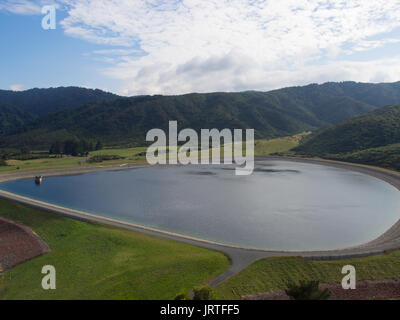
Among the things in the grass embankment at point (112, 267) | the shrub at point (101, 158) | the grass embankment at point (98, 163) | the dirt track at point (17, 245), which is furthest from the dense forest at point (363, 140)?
the dirt track at point (17, 245)

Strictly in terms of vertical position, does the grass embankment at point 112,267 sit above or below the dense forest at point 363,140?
below

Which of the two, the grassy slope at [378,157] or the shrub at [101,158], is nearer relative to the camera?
the grassy slope at [378,157]

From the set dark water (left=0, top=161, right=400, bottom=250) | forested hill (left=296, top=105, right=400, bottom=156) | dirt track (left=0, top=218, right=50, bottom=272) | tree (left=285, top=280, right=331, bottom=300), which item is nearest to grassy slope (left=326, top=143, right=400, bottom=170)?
forested hill (left=296, top=105, right=400, bottom=156)

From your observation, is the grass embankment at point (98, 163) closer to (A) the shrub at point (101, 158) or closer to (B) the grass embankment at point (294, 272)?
(A) the shrub at point (101, 158)

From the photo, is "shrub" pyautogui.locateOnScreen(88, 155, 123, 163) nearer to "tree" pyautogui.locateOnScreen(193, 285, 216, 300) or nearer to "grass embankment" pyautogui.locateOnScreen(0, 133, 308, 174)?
"grass embankment" pyautogui.locateOnScreen(0, 133, 308, 174)

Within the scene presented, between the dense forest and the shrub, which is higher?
the dense forest

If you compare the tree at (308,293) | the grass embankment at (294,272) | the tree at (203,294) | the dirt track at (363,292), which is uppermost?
the tree at (203,294)
